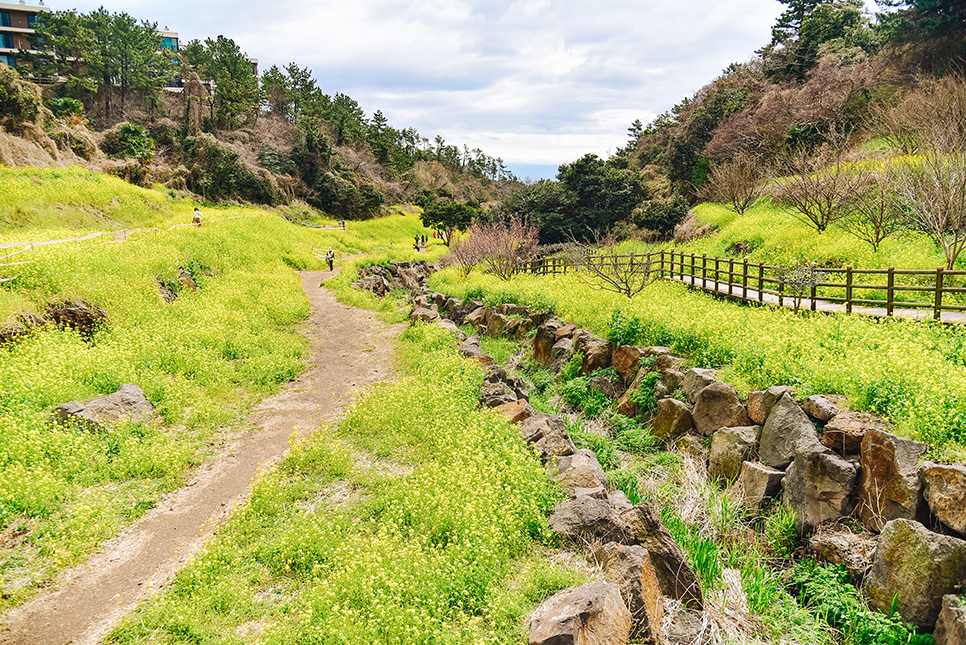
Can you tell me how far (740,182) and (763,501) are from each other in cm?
2919

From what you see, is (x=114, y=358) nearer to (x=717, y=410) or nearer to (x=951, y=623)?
(x=717, y=410)

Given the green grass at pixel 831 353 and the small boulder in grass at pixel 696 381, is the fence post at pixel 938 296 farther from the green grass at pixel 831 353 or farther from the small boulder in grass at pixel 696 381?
the small boulder in grass at pixel 696 381

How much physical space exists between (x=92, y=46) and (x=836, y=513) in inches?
2911

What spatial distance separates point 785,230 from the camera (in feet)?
80.2

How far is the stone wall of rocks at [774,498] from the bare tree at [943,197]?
10079mm

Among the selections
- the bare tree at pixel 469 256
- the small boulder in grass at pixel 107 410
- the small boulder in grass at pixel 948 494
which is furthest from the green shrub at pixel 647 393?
the bare tree at pixel 469 256

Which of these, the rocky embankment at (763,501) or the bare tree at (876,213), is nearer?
the rocky embankment at (763,501)

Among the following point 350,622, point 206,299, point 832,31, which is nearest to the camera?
point 350,622

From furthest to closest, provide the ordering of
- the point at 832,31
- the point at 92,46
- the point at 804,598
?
1. the point at 92,46
2. the point at 832,31
3. the point at 804,598

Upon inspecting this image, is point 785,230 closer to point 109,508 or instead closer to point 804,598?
point 804,598

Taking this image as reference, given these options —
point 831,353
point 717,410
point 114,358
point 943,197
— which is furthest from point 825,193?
point 114,358

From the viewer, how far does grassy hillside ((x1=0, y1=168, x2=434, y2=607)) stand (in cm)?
739

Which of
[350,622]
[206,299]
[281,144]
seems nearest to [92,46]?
[281,144]

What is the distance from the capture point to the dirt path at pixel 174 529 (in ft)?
18.6
